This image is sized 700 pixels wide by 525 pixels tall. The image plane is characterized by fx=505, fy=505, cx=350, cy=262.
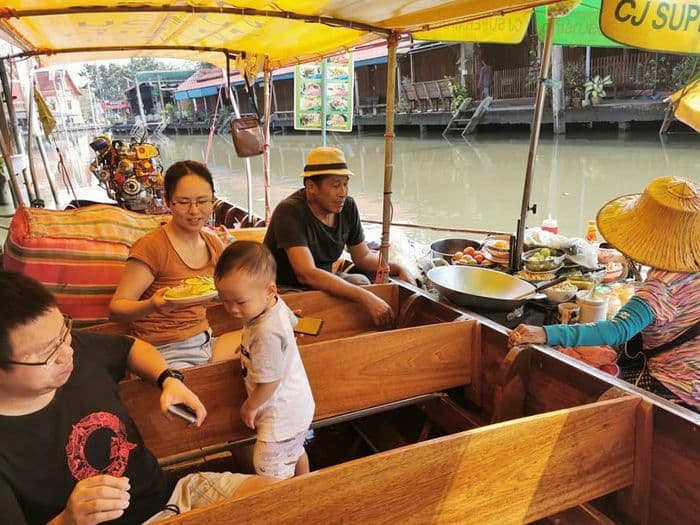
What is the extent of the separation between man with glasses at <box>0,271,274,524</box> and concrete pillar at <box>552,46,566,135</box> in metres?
17.2

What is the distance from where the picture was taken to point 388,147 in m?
2.81

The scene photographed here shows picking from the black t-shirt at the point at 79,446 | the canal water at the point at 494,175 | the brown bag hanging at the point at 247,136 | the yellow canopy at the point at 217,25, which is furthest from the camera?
the canal water at the point at 494,175

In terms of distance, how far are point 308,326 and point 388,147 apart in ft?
3.63

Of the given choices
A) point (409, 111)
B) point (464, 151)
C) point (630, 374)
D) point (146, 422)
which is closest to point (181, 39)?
point (146, 422)

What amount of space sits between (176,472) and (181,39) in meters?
3.09

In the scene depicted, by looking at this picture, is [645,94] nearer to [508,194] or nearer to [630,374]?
[508,194]

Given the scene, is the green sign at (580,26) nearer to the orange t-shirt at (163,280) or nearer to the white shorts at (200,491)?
the orange t-shirt at (163,280)

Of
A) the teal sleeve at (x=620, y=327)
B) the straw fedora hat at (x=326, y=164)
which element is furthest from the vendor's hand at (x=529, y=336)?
the straw fedora hat at (x=326, y=164)

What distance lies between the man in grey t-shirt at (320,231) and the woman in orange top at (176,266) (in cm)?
61

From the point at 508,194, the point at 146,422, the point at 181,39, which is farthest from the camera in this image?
the point at 508,194

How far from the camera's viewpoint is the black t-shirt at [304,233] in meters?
2.77

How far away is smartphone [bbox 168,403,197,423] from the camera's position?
1.40m

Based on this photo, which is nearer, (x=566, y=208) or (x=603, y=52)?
(x=566, y=208)

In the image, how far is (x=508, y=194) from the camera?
1054cm
